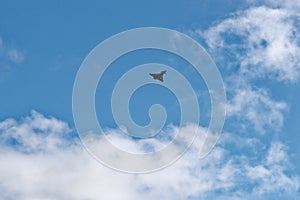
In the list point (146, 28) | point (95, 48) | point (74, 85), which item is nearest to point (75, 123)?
point (74, 85)

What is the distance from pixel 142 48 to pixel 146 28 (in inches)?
145

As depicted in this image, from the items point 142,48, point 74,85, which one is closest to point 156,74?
point 142,48

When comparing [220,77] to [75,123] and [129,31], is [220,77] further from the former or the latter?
[75,123]

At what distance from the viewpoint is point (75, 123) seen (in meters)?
72.2

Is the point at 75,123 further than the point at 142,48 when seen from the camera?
No

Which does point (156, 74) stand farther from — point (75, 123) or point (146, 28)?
point (75, 123)

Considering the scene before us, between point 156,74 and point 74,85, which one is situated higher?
point 156,74

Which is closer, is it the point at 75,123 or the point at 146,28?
the point at 75,123

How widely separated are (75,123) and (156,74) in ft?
46.8

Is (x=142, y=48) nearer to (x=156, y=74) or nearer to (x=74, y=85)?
(x=156, y=74)

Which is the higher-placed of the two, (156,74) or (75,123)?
(156,74)

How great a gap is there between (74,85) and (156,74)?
11.4m

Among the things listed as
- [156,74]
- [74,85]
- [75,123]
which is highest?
[156,74]

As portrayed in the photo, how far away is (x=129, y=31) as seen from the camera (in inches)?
3145
